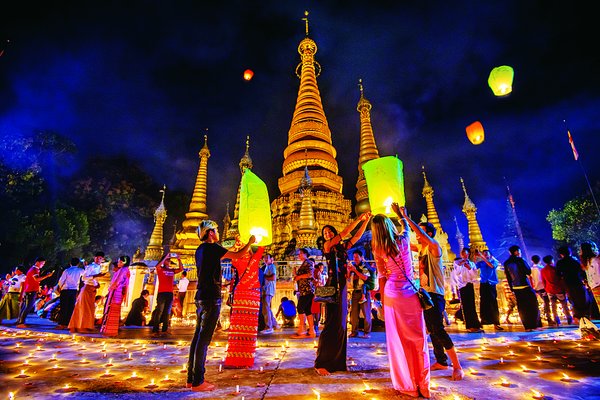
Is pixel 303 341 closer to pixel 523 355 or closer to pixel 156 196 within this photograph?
pixel 523 355

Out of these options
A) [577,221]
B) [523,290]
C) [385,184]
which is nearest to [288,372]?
[385,184]

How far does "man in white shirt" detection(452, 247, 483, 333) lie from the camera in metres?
7.04

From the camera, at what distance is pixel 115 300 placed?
724 cm

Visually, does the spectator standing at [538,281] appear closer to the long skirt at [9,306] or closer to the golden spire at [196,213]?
the long skirt at [9,306]

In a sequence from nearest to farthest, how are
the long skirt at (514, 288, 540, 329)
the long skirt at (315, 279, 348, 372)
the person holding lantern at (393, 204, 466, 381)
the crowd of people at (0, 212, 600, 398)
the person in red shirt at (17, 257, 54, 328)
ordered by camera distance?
the crowd of people at (0, 212, 600, 398) → the person holding lantern at (393, 204, 466, 381) → the long skirt at (315, 279, 348, 372) → the long skirt at (514, 288, 540, 329) → the person in red shirt at (17, 257, 54, 328)

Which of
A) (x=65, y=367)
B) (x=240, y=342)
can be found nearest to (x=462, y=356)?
(x=240, y=342)

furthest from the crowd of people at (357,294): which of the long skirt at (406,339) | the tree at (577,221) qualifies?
the tree at (577,221)

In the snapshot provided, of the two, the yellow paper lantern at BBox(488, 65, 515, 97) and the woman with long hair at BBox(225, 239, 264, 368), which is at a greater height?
the yellow paper lantern at BBox(488, 65, 515, 97)

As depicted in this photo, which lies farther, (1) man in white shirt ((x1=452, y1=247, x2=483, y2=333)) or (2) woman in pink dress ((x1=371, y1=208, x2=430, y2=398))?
(1) man in white shirt ((x1=452, y1=247, x2=483, y2=333))

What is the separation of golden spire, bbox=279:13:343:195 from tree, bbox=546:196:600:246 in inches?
926

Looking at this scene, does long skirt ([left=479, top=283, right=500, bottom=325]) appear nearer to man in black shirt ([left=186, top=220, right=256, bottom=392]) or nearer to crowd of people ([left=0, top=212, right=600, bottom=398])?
crowd of people ([left=0, top=212, right=600, bottom=398])

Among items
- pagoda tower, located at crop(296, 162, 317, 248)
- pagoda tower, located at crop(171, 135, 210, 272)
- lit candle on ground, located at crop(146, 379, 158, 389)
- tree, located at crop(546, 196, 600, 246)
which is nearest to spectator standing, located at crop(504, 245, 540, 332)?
lit candle on ground, located at crop(146, 379, 158, 389)

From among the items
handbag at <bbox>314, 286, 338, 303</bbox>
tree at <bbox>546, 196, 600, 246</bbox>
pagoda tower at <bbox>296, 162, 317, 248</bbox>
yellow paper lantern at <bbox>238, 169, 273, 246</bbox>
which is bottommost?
handbag at <bbox>314, 286, 338, 303</bbox>

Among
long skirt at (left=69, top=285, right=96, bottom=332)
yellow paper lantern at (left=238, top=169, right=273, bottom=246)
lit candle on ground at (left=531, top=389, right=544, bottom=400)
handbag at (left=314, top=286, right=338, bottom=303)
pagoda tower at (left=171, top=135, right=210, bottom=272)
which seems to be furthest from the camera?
pagoda tower at (left=171, top=135, right=210, bottom=272)
